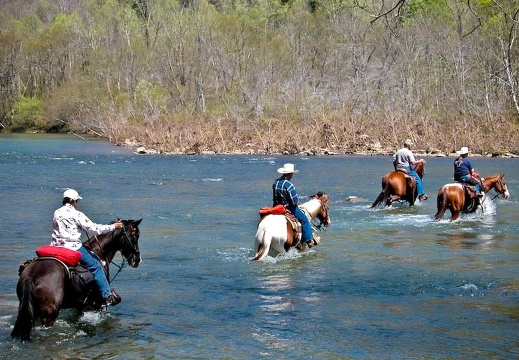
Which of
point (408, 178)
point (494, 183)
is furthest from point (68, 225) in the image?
point (408, 178)

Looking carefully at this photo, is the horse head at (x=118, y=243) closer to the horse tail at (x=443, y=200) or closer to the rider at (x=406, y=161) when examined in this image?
the horse tail at (x=443, y=200)

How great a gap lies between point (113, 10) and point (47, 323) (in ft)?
318

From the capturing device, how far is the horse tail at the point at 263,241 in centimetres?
1509

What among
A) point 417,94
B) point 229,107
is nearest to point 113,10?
point 229,107

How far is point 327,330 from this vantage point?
36.4ft

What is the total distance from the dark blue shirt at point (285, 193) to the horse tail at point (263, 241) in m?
0.82

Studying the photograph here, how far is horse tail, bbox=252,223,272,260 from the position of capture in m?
15.1

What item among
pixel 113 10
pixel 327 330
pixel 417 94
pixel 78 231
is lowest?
pixel 327 330

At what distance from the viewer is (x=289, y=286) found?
541 inches

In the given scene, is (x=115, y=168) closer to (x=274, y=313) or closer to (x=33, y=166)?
(x=33, y=166)

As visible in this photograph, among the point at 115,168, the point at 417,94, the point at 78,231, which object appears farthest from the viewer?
the point at 417,94

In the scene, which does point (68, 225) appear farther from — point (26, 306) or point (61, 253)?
point (26, 306)

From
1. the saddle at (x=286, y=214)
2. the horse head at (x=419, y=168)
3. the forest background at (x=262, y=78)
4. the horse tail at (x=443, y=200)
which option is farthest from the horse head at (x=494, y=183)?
the forest background at (x=262, y=78)

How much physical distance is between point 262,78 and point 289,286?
202ft
